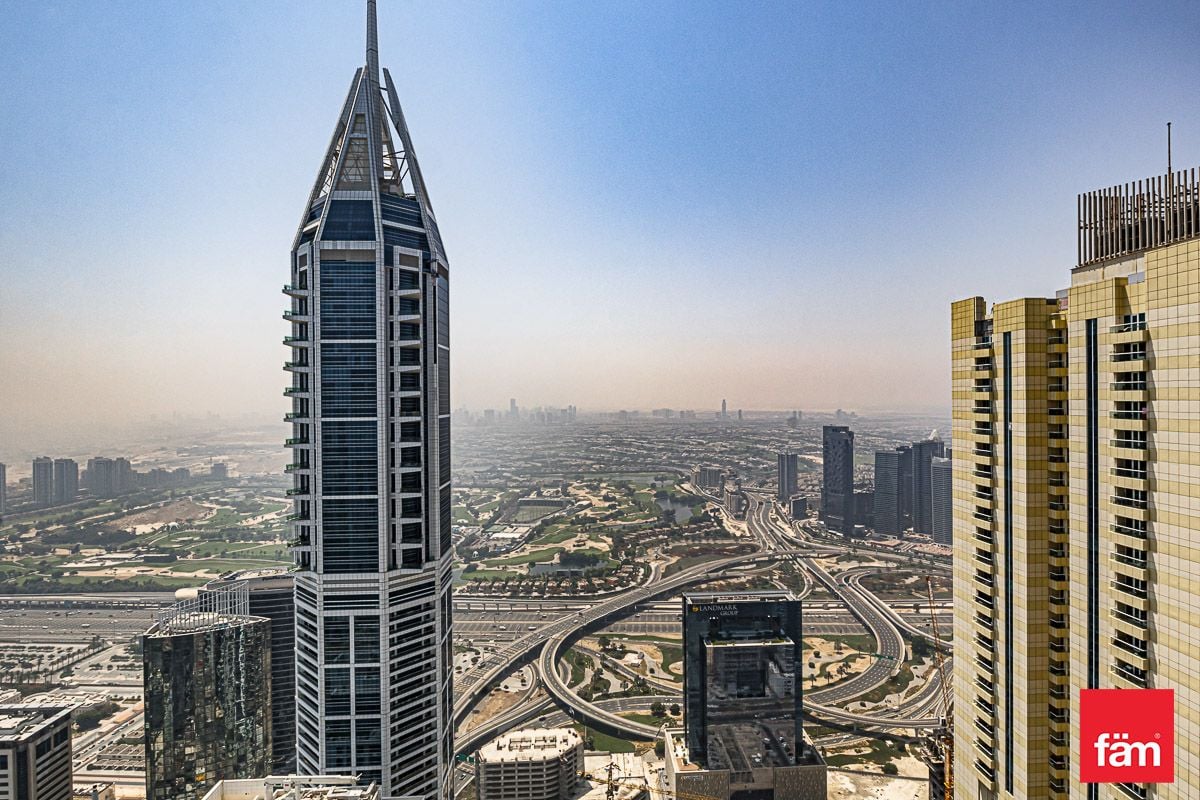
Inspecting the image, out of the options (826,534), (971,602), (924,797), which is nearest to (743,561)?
(826,534)

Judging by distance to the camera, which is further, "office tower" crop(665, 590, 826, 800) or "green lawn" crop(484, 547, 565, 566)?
"green lawn" crop(484, 547, 565, 566)

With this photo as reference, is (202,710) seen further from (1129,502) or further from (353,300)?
(1129,502)

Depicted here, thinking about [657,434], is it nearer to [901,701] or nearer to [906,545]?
[906,545]

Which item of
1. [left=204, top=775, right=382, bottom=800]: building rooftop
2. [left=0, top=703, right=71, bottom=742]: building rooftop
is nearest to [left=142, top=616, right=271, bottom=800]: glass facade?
[left=0, top=703, right=71, bottom=742]: building rooftop

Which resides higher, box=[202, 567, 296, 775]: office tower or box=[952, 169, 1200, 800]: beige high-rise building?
box=[952, 169, 1200, 800]: beige high-rise building

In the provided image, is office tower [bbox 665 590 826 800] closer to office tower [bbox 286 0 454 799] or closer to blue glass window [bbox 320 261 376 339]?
office tower [bbox 286 0 454 799]

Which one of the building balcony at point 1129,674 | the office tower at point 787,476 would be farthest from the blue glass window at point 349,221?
the office tower at point 787,476

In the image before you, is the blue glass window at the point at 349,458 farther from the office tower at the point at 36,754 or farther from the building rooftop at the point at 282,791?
the office tower at the point at 36,754
